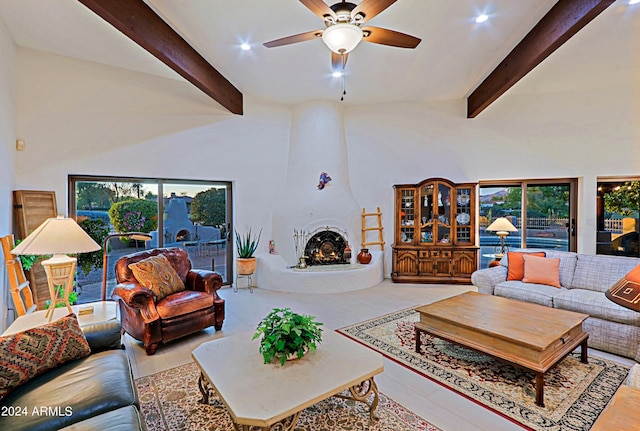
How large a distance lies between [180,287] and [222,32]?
3102mm

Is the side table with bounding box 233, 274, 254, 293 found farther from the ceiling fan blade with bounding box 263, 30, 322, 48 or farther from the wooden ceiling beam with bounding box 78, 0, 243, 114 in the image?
the ceiling fan blade with bounding box 263, 30, 322, 48

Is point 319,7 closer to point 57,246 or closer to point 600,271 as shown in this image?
point 57,246

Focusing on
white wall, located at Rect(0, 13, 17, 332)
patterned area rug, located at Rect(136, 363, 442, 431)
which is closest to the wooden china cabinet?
patterned area rug, located at Rect(136, 363, 442, 431)

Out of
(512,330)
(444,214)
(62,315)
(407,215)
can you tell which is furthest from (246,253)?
(512,330)

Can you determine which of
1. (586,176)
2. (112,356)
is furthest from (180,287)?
(586,176)

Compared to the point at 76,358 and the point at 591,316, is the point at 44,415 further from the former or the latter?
the point at 591,316

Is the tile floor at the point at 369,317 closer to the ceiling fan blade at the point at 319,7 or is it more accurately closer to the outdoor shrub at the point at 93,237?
the outdoor shrub at the point at 93,237

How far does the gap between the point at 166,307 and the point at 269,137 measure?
384 cm

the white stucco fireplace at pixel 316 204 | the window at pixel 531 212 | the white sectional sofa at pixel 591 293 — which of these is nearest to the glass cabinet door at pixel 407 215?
the white stucco fireplace at pixel 316 204

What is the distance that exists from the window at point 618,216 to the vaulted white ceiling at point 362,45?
1.67 m

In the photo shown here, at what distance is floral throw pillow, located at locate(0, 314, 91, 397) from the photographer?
1.69 meters

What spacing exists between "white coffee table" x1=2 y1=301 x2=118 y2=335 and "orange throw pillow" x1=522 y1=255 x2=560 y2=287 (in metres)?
4.87

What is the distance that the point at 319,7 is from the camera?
8.11 feet

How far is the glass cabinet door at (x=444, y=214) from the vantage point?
608 centimetres
